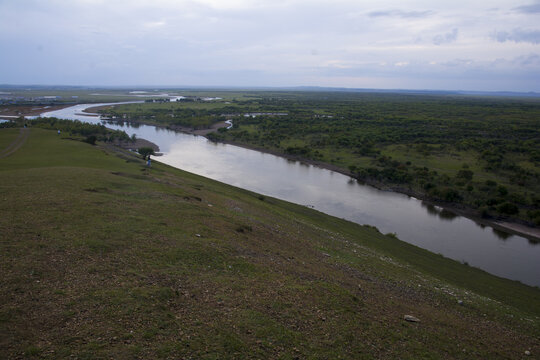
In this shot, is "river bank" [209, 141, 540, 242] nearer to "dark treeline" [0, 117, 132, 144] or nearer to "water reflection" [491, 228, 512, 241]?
"water reflection" [491, 228, 512, 241]

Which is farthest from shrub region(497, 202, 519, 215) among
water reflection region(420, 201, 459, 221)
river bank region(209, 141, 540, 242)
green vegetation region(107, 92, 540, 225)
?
water reflection region(420, 201, 459, 221)

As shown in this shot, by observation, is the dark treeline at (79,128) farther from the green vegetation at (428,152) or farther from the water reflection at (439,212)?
the water reflection at (439,212)

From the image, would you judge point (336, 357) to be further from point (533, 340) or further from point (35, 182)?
point (35, 182)

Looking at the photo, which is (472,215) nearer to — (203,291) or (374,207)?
(374,207)

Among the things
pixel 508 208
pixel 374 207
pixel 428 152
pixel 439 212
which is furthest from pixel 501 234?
pixel 428 152

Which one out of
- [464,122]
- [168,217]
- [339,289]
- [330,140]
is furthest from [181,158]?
[464,122]
